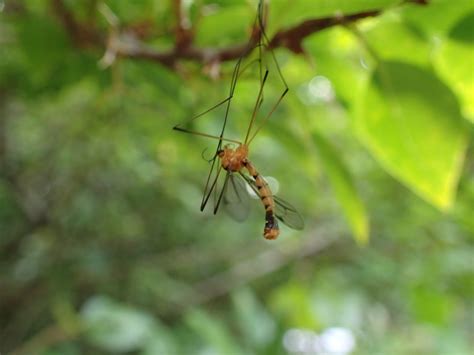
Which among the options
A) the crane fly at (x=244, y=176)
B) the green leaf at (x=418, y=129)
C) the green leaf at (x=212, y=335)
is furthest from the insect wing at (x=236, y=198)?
the green leaf at (x=212, y=335)

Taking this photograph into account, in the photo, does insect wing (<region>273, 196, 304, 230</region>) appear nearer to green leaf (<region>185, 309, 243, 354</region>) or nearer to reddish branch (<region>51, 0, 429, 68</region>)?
reddish branch (<region>51, 0, 429, 68</region>)

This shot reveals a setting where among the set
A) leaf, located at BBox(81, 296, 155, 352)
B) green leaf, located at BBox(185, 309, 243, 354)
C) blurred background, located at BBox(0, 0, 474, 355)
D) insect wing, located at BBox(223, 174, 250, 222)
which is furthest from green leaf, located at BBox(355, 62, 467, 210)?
leaf, located at BBox(81, 296, 155, 352)

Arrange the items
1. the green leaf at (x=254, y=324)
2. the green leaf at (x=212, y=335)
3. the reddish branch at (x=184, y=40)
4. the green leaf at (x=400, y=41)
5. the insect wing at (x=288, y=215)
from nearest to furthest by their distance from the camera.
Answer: the reddish branch at (x=184, y=40) → the green leaf at (x=400, y=41) → the insect wing at (x=288, y=215) → the green leaf at (x=212, y=335) → the green leaf at (x=254, y=324)

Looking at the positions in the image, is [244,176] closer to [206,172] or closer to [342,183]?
[342,183]

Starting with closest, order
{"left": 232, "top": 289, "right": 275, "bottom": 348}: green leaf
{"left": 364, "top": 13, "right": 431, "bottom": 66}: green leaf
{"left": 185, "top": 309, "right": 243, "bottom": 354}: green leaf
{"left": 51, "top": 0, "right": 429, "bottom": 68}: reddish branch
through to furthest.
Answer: {"left": 51, "top": 0, "right": 429, "bottom": 68}: reddish branch → {"left": 364, "top": 13, "right": 431, "bottom": 66}: green leaf → {"left": 185, "top": 309, "right": 243, "bottom": 354}: green leaf → {"left": 232, "top": 289, "right": 275, "bottom": 348}: green leaf

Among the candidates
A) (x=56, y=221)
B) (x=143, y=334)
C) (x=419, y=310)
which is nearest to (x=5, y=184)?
(x=56, y=221)

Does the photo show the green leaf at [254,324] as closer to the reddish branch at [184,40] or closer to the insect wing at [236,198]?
the insect wing at [236,198]

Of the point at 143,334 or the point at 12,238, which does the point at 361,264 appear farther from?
the point at 12,238

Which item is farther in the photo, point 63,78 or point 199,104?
point 63,78
